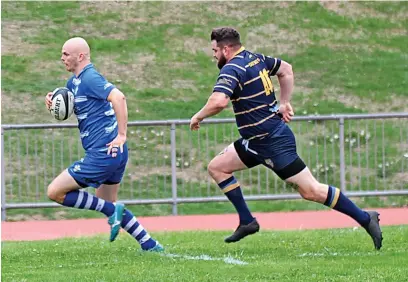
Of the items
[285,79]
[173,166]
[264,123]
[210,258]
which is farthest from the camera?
[173,166]

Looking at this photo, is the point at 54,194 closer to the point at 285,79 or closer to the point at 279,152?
the point at 279,152

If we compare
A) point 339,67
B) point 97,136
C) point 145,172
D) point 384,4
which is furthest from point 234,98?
point 384,4

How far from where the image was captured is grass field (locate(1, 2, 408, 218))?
47.8 ft

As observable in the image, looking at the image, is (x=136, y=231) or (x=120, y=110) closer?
(x=120, y=110)

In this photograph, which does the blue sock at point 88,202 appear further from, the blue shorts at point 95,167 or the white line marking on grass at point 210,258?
the white line marking on grass at point 210,258

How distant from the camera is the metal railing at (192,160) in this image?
1439 centimetres

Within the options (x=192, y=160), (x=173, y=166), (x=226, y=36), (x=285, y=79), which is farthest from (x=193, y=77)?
(x=226, y=36)

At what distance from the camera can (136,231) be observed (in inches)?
364

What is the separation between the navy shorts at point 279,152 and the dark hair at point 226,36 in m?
0.83

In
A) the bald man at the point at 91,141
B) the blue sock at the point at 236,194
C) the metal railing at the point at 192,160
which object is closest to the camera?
the bald man at the point at 91,141

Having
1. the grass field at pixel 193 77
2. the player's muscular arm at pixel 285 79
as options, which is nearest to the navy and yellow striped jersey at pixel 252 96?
the player's muscular arm at pixel 285 79

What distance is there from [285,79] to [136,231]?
188cm

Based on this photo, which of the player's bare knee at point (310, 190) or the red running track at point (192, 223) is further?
the red running track at point (192, 223)

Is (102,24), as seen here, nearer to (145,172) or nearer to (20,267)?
(145,172)
